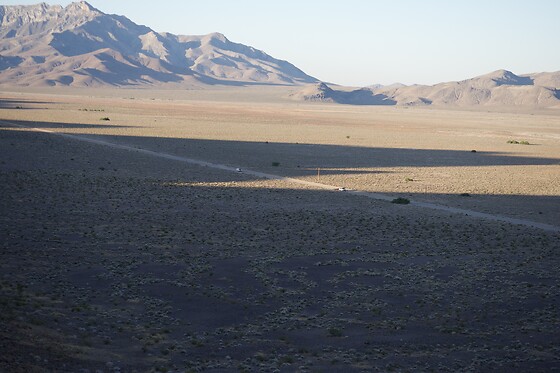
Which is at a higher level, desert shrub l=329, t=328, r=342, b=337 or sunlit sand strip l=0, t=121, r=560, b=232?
sunlit sand strip l=0, t=121, r=560, b=232

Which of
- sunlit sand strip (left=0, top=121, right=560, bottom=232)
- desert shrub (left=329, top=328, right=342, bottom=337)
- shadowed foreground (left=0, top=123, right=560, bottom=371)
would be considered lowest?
desert shrub (left=329, top=328, right=342, bottom=337)

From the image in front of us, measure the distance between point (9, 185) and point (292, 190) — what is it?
1126 cm

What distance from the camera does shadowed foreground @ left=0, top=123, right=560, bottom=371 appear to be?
38.1ft

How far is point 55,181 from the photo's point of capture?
94.2 ft

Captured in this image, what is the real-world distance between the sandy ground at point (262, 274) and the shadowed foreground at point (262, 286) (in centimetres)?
5

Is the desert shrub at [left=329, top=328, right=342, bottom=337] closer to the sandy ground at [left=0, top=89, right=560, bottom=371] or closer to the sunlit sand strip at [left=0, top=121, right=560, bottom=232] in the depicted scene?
the sandy ground at [left=0, top=89, right=560, bottom=371]

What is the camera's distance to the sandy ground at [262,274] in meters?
11.7

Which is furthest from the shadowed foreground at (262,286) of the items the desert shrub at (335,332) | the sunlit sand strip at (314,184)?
the sunlit sand strip at (314,184)

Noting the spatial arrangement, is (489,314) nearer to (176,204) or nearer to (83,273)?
(83,273)

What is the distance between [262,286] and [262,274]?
88 cm

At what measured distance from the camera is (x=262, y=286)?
1562 cm

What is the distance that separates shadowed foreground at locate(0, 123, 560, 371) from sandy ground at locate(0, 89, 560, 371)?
0.05 meters

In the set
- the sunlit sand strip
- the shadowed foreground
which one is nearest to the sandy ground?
the shadowed foreground

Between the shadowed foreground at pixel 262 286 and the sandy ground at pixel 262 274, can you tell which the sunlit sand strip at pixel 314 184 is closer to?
the sandy ground at pixel 262 274
